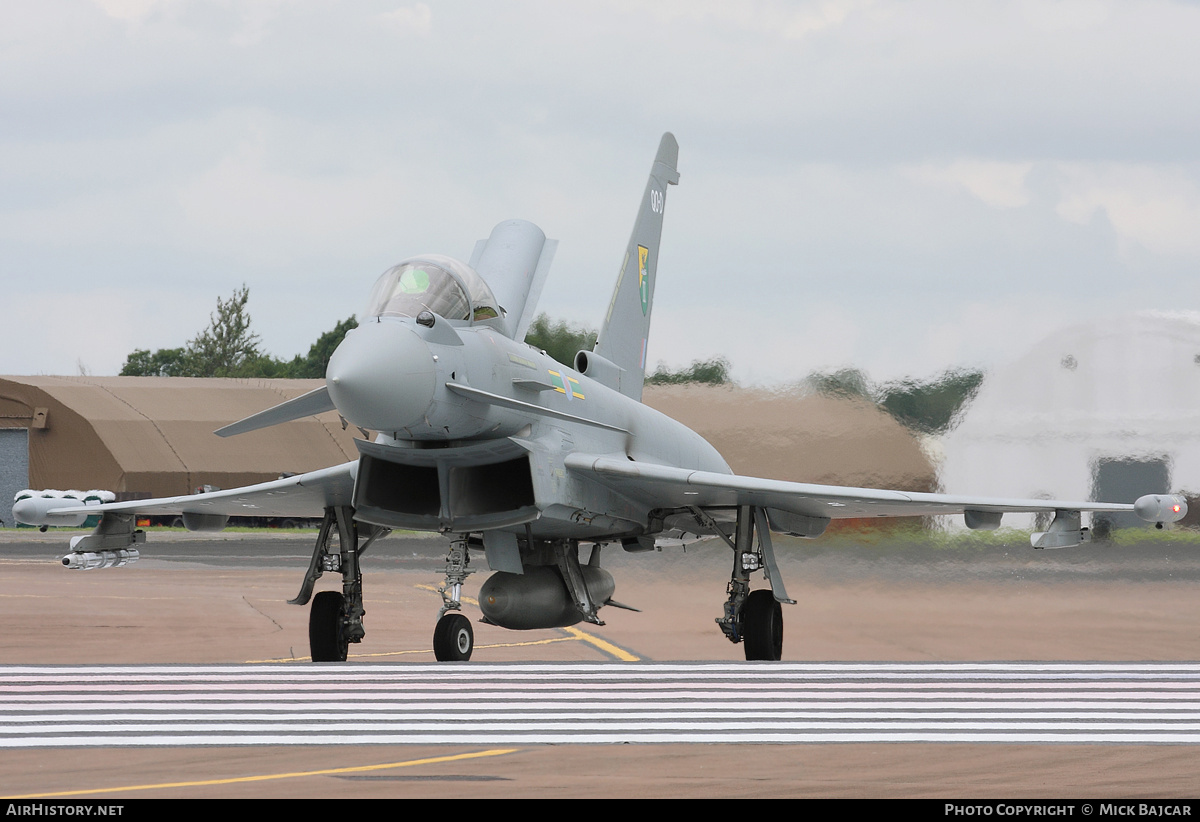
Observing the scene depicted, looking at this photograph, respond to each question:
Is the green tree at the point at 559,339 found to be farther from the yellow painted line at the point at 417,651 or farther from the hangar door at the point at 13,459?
the hangar door at the point at 13,459

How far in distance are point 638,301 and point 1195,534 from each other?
28.8ft

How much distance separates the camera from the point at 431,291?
13.9 m

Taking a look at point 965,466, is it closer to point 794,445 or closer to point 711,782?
point 794,445

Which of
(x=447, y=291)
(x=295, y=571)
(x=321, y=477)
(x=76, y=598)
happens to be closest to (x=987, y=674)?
(x=447, y=291)

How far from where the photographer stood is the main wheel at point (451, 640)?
14688mm

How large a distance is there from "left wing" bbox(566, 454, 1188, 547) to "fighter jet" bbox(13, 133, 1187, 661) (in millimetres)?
24

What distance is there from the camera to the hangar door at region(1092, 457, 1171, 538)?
21.0m

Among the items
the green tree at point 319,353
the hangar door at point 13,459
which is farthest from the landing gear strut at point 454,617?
the green tree at point 319,353

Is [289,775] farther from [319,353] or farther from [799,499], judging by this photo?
[319,353]

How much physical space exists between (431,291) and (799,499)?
15.7ft

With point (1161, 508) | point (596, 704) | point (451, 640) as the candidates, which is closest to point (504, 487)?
point (451, 640)

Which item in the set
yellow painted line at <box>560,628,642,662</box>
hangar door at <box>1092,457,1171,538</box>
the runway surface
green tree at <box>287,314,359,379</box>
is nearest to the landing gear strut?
the runway surface

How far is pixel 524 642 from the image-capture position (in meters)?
19.4

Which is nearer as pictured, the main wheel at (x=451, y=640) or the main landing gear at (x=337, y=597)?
the main wheel at (x=451, y=640)
